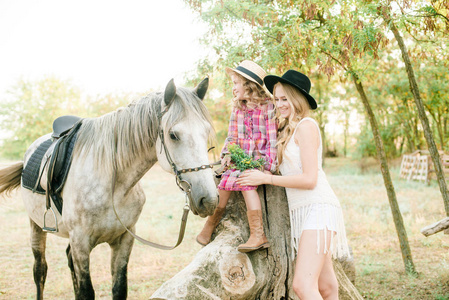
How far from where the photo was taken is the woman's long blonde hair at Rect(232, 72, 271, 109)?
10.0ft

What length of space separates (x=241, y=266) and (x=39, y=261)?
3.24 metres

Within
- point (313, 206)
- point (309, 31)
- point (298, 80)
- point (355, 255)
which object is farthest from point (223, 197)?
point (355, 255)

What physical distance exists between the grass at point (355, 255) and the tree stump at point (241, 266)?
2.49m

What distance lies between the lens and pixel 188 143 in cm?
251

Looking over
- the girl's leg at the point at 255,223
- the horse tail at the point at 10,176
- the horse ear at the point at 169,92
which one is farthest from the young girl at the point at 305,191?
the horse tail at the point at 10,176

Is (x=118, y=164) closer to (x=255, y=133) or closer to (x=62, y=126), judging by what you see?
(x=62, y=126)

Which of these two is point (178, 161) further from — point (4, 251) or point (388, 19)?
point (4, 251)

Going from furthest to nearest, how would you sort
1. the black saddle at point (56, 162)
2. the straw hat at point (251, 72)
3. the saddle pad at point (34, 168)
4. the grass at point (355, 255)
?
1. the grass at point (355, 255)
2. the saddle pad at point (34, 168)
3. the black saddle at point (56, 162)
4. the straw hat at point (251, 72)

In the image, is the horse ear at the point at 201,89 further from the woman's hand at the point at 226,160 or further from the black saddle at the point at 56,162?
the black saddle at the point at 56,162

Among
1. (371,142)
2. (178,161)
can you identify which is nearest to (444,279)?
(178,161)

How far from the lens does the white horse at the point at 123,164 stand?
2.52 m

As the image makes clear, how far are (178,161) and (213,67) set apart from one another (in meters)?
2.73

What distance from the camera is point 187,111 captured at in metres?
2.61

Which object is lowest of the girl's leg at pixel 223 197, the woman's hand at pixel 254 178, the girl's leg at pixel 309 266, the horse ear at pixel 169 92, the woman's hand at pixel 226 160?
the girl's leg at pixel 309 266
